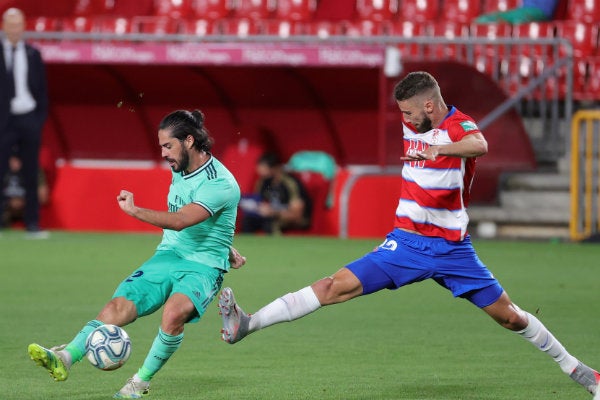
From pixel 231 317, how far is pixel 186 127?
1.04 m

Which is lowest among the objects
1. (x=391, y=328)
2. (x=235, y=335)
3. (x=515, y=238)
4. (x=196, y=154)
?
(x=515, y=238)

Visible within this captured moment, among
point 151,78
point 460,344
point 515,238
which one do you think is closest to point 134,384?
point 460,344

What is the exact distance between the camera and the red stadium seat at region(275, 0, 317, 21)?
21.8 metres

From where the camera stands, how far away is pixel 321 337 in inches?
376

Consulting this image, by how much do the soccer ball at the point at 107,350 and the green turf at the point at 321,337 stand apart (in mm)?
621

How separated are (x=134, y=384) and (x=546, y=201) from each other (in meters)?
11.6

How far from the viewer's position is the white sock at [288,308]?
712 cm

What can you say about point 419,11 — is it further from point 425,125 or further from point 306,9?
point 425,125

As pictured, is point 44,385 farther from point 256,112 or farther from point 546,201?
point 256,112

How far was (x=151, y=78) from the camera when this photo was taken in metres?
20.0

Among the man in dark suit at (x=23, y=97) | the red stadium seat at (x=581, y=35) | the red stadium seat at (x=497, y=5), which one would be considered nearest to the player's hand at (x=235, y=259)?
the man in dark suit at (x=23, y=97)

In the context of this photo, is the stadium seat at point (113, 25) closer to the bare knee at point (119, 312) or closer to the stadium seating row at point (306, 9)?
the stadium seating row at point (306, 9)

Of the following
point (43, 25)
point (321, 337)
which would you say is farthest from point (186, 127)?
point (43, 25)

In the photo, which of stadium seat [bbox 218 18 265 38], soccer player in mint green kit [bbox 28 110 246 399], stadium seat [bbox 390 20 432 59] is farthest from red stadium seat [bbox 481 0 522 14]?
soccer player in mint green kit [bbox 28 110 246 399]
